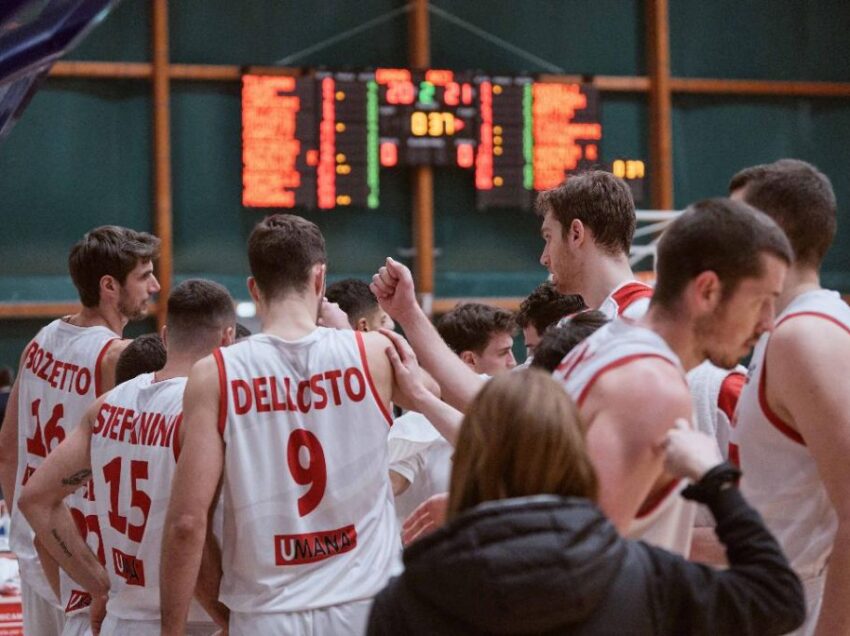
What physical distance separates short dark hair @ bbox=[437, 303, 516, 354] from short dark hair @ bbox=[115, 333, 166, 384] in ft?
3.84

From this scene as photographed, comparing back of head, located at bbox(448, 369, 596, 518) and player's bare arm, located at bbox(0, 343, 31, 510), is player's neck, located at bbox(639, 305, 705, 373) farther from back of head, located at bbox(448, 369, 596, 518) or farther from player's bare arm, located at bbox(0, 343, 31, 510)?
player's bare arm, located at bbox(0, 343, 31, 510)

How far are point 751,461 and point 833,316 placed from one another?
1.28ft

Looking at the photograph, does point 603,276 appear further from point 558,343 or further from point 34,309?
point 34,309

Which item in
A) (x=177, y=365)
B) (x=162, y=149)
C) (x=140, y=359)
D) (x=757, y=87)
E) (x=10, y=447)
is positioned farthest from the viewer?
(x=757, y=87)

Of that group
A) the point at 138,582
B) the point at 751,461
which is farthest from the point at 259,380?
the point at 751,461

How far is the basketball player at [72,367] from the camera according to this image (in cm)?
509

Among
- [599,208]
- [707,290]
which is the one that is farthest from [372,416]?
[707,290]

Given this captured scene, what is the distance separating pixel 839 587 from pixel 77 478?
7.70 ft

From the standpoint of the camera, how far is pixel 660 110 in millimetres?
12680

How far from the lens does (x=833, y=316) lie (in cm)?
300

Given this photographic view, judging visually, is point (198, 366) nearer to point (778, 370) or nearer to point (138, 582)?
point (138, 582)

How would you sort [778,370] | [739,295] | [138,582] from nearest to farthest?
[739,295] → [778,370] → [138,582]

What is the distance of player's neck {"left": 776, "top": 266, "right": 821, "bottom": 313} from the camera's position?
3.14 m

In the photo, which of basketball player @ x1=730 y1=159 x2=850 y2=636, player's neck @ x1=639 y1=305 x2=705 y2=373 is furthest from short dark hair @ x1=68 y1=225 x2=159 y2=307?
player's neck @ x1=639 y1=305 x2=705 y2=373
